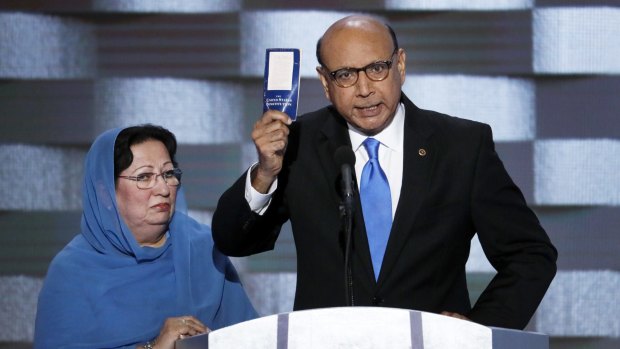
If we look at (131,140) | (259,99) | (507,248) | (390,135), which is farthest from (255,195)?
(259,99)

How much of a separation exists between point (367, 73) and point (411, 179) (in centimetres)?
26

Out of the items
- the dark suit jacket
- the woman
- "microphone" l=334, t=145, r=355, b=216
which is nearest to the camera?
"microphone" l=334, t=145, r=355, b=216

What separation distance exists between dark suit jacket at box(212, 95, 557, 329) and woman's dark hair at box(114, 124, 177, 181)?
64cm

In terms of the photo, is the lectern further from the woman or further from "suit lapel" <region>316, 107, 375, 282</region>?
the woman

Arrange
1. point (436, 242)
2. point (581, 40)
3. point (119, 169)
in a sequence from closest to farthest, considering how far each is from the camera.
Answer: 1. point (436, 242)
2. point (119, 169)
3. point (581, 40)

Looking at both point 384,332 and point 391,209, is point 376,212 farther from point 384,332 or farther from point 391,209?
point 384,332

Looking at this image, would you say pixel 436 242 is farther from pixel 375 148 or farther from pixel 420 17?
pixel 420 17

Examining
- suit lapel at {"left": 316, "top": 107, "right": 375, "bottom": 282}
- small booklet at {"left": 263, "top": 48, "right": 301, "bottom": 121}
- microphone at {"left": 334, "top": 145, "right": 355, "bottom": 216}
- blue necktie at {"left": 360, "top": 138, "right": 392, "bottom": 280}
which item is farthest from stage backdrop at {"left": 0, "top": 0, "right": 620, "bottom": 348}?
microphone at {"left": 334, "top": 145, "right": 355, "bottom": 216}

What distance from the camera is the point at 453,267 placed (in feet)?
7.49

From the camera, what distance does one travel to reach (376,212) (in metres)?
2.27

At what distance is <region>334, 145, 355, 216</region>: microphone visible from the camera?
74.8 inches

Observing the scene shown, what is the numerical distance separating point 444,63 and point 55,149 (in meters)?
1.46

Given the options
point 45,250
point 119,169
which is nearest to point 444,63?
point 119,169

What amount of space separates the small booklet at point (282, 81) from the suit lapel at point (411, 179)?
0.34m
